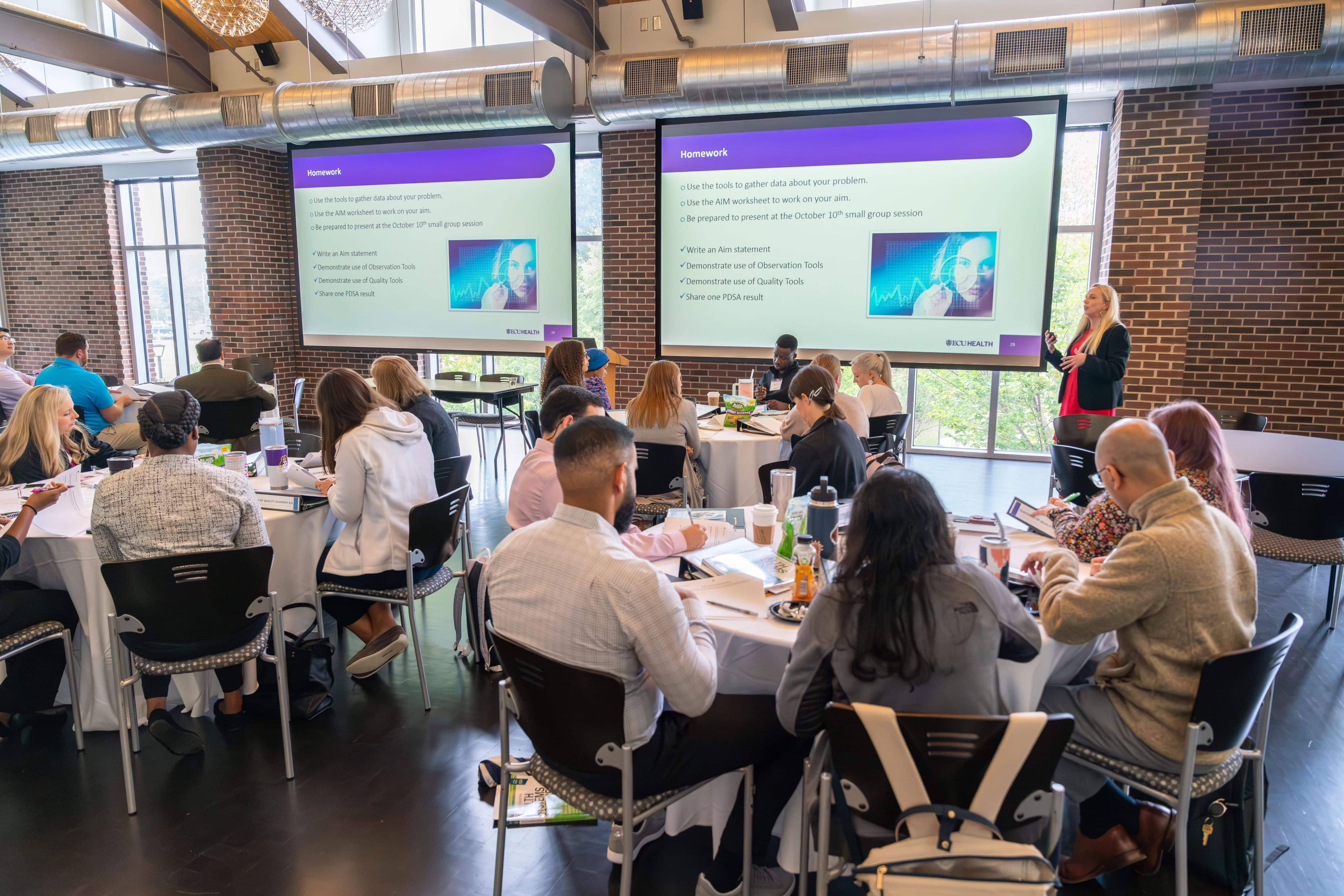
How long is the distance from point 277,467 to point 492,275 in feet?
15.7

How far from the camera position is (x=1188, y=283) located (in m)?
6.32

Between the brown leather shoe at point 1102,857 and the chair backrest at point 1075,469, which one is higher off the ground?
the chair backrest at point 1075,469

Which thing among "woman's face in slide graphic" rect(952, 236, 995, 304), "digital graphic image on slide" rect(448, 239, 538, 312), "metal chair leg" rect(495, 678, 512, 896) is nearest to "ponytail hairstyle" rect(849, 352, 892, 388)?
"woman's face in slide graphic" rect(952, 236, 995, 304)

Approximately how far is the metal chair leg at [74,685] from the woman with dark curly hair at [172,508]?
43 cm

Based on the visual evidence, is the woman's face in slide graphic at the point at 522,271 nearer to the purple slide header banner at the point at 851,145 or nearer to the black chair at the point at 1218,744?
the purple slide header banner at the point at 851,145

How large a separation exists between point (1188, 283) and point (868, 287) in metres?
2.42

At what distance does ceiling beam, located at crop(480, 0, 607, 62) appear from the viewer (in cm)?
577

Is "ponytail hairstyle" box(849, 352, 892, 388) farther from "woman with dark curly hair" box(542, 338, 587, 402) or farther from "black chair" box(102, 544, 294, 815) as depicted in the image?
"black chair" box(102, 544, 294, 815)

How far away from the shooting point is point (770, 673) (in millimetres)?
2225

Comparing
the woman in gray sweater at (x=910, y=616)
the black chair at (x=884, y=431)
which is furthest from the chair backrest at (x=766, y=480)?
the woman in gray sweater at (x=910, y=616)

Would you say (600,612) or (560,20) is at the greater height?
(560,20)

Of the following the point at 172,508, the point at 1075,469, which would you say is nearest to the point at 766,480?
the point at 1075,469

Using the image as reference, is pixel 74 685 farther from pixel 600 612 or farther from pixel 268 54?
pixel 268 54

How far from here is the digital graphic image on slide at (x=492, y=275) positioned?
7.97 m
